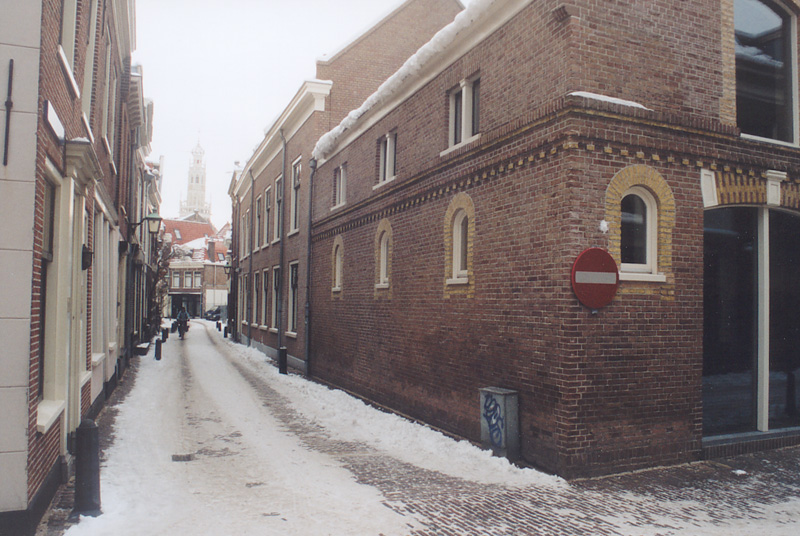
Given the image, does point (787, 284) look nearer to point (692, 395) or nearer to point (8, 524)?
point (692, 395)

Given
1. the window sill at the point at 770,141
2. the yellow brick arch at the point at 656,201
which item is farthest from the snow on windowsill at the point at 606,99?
the window sill at the point at 770,141

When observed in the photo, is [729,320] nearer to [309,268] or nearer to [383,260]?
[383,260]

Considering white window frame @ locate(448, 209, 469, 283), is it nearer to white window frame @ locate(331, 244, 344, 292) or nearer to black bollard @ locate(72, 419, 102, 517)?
black bollard @ locate(72, 419, 102, 517)

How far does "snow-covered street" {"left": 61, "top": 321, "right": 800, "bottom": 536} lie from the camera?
5.63m

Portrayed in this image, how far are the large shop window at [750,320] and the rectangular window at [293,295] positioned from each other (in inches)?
555

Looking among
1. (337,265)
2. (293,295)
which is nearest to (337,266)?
(337,265)

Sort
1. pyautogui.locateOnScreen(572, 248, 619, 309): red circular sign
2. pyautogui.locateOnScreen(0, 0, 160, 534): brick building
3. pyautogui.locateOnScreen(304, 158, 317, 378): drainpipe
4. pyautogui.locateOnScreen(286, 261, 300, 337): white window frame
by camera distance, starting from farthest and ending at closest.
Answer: pyautogui.locateOnScreen(286, 261, 300, 337): white window frame < pyautogui.locateOnScreen(304, 158, 317, 378): drainpipe < pyautogui.locateOnScreen(572, 248, 619, 309): red circular sign < pyautogui.locateOnScreen(0, 0, 160, 534): brick building

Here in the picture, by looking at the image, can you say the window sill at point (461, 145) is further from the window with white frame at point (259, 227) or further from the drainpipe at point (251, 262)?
the drainpipe at point (251, 262)

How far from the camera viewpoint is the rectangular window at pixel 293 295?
2050 centimetres

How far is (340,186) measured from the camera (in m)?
16.1

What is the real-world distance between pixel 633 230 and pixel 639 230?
0.30 ft

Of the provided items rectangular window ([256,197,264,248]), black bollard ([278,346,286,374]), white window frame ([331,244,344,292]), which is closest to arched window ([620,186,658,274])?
white window frame ([331,244,344,292])

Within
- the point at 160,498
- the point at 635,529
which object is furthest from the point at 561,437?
the point at 160,498

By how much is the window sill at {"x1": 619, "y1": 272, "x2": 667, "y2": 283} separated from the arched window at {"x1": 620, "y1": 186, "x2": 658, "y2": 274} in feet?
0.39
